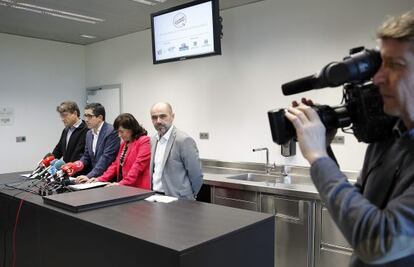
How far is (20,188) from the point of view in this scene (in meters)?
2.42

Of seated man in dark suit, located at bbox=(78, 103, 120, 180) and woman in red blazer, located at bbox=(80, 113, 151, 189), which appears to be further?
seated man in dark suit, located at bbox=(78, 103, 120, 180)

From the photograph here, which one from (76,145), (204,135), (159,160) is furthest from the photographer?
(204,135)

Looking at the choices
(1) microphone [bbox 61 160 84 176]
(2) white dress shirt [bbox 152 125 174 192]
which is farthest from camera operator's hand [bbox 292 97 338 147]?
(1) microphone [bbox 61 160 84 176]

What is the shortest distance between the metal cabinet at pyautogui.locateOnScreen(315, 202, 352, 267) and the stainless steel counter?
18 cm

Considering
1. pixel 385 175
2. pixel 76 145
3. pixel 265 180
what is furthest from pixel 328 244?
pixel 76 145

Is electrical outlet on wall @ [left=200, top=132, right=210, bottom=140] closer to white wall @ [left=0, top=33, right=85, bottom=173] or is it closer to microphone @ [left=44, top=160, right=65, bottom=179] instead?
microphone @ [left=44, top=160, right=65, bottom=179]

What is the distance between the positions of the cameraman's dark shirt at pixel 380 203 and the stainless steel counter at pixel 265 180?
75.5 inches

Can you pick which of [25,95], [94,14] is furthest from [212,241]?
[25,95]

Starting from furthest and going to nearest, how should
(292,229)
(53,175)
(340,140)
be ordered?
(340,140)
(292,229)
(53,175)

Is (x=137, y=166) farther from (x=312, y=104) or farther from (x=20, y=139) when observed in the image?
(x=20, y=139)

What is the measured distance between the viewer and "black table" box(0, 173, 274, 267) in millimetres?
1285

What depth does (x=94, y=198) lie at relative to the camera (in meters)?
1.87

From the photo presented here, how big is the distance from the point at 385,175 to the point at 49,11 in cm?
416

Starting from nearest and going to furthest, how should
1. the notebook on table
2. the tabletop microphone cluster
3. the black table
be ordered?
the black table
the notebook on table
the tabletop microphone cluster
